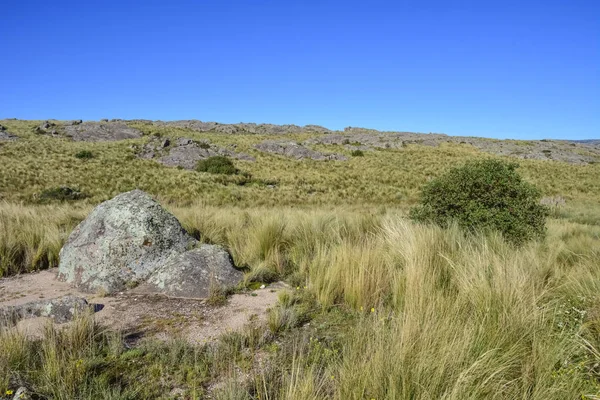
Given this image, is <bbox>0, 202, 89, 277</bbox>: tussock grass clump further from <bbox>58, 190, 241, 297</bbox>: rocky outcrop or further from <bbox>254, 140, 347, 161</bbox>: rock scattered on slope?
<bbox>254, 140, 347, 161</bbox>: rock scattered on slope

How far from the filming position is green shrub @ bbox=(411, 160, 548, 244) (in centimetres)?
691

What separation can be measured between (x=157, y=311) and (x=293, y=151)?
3940cm

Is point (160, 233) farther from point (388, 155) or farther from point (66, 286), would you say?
point (388, 155)

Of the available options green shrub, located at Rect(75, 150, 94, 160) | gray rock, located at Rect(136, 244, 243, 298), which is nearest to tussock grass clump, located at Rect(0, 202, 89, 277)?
gray rock, located at Rect(136, 244, 243, 298)

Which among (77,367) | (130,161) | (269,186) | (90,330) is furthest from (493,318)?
(130,161)

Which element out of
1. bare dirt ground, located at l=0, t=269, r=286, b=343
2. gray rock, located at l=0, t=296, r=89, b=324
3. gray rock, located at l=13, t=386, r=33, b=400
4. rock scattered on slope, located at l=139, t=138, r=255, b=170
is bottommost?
bare dirt ground, located at l=0, t=269, r=286, b=343

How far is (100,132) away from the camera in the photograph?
45.2m

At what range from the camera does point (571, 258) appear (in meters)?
5.80

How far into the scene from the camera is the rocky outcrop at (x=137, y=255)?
4.92m

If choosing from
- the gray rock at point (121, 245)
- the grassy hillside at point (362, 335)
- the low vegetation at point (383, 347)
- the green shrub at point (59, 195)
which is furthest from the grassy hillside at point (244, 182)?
the low vegetation at point (383, 347)

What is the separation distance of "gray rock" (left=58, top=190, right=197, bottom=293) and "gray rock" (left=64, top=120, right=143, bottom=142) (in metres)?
41.9

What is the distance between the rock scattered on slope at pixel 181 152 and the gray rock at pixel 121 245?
2520 cm

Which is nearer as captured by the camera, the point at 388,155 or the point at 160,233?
the point at 160,233

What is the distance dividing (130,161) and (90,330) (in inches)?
1166
